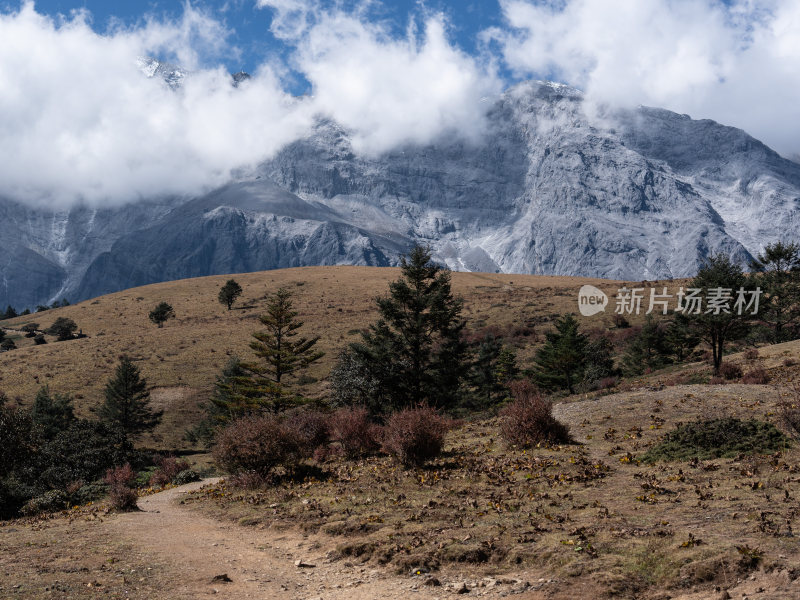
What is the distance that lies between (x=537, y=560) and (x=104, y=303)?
10829 centimetres

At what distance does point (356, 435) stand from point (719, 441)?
36.8ft

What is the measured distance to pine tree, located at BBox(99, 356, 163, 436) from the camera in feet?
145

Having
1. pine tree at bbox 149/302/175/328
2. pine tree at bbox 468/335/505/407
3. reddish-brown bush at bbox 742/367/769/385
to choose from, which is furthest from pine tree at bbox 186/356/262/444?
pine tree at bbox 149/302/175/328

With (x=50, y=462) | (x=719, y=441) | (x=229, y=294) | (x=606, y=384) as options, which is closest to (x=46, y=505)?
(x=50, y=462)

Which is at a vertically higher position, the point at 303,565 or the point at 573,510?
the point at 573,510

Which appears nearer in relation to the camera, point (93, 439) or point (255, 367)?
point (93, 439)

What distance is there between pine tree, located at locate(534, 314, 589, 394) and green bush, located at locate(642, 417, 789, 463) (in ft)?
84.5

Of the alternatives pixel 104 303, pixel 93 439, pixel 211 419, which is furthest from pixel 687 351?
pixel 104 303

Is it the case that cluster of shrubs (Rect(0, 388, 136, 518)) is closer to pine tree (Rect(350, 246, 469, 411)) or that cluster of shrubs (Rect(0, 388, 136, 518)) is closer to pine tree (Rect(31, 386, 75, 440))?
pine tree (Rect(31, 386, 75, 440))

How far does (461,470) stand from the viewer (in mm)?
15680

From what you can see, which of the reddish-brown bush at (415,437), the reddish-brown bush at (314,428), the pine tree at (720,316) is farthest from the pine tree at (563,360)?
the reddish-brown bush at (415,437)

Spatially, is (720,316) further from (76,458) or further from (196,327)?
(196,327)

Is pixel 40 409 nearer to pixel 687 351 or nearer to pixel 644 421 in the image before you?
pixel 644 421

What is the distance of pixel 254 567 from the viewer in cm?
1010
